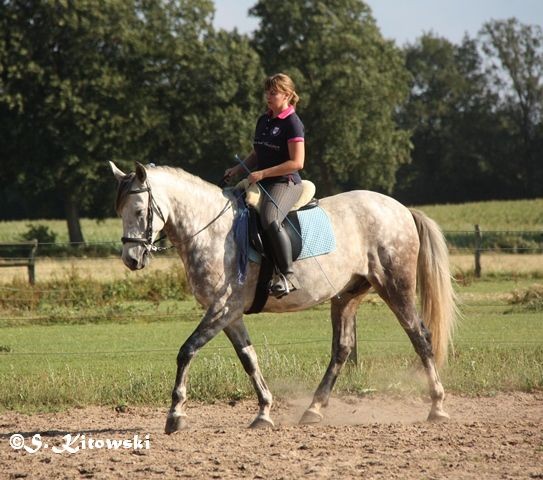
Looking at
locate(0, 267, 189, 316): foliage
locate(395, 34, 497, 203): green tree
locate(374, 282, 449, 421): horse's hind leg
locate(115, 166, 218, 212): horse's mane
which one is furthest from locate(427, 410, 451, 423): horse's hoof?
locate(395, 34, 497, 203): green tree

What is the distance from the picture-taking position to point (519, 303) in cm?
2002

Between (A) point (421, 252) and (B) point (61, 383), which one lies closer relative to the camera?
(A) point (421, 252)

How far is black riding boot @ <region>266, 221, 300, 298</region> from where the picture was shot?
8789mm

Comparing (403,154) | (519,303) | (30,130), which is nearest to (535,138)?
(403,154)

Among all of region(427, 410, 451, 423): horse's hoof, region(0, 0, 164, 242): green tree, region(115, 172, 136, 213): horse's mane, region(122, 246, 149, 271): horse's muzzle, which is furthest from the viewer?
region(0, 0, 164, 242): green tree

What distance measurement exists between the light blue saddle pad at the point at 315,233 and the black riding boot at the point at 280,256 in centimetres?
29

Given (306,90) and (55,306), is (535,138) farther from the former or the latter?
(55,306)

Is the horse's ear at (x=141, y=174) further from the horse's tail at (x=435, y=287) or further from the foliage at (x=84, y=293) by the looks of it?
the foliage at (x=84, y=293)

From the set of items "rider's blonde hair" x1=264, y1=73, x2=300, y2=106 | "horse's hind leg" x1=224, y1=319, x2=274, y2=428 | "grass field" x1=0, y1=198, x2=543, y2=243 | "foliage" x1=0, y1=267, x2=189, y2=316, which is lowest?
"grass field" x1=0, y1=198, x2=543, y2=243

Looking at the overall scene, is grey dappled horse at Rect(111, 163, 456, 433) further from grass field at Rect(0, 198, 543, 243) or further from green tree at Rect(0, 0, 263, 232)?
grass field at Rect(0, 198, 543, 243)

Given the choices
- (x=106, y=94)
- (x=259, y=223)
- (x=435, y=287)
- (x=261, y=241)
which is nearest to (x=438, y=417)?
(x=435, y=287)

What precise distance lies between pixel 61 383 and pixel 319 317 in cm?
902

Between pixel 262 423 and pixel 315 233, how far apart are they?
1.75 metres

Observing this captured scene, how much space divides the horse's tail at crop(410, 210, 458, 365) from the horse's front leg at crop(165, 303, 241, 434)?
94.0 inches
